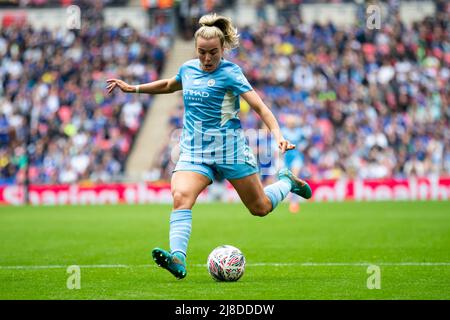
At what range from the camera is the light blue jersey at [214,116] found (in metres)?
9.08

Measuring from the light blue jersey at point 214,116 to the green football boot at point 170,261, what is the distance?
3.50 feet

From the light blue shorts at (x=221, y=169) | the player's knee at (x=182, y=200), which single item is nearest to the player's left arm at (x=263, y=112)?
the light blue shorts at (x=221, y=169)

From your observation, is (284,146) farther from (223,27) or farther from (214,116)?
(223,27)

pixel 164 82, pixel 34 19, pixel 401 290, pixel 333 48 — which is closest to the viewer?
pixel 401 290

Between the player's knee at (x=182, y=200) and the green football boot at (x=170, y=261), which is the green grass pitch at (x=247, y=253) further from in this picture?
the player's knee at (x=182, y=200)

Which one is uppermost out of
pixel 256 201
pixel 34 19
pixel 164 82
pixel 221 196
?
pixel 34 19

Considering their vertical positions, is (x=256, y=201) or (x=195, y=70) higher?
(x=195, y=70)

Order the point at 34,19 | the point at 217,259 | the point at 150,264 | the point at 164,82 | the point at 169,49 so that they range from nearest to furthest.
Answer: the point at 217,259 → the point at 164,82 → the point at 150,264 → the point at 169,49 → the point at 34,19

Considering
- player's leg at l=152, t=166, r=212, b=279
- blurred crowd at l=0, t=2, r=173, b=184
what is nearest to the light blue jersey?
player's leg at l=152, t=166, r=212, b=279

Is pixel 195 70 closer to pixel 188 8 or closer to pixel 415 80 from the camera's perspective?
pixel 415 80

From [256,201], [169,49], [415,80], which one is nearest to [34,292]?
[256,201]

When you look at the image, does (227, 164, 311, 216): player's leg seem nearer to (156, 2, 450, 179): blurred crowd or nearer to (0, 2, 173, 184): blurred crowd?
(156, 2, 450, 179): blurred crowd
